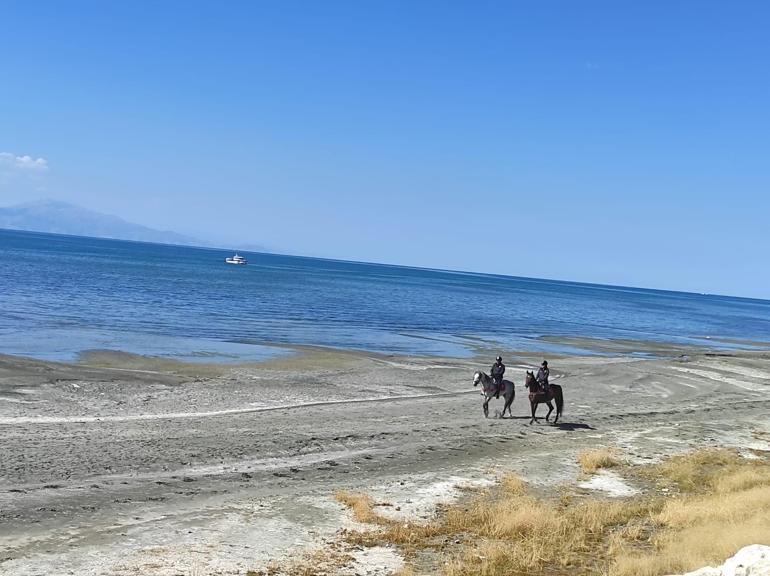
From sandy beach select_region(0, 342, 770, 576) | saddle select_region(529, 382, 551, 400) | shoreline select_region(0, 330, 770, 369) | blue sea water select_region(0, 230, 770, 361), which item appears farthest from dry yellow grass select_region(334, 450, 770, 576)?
blue sea water select_region(0, 230, 770, 361)

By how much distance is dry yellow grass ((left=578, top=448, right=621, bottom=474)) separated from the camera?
19875 mm

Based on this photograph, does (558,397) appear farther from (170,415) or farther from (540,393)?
(170,415)

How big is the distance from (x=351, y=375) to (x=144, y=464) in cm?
1943

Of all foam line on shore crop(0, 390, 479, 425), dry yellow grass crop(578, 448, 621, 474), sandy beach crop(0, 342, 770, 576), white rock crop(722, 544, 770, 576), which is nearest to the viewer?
white rock crop(722, 544, 770, 576)

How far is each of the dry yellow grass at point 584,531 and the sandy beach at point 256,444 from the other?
1.03m

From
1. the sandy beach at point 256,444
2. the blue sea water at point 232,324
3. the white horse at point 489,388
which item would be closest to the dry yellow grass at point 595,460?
the sandy beach at point 256,444

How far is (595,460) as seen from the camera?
20219 millimetres

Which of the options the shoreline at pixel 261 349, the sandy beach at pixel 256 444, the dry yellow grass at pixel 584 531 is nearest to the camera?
the dry yellow grass at pixel 584 531

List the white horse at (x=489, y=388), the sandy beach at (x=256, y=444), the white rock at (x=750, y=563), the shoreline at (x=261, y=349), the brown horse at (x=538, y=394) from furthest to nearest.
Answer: the shoreline at (x=261, y=349), the white horse at (x=489, y=388), the brown horse at (x=538, y=394), the sandy beach at (x=256, y=444), the white rock at (x=750, y=563)

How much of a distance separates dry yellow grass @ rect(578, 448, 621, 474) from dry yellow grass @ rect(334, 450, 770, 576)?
2.35 m

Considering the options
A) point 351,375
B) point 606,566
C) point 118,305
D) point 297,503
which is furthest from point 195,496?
point 118,305

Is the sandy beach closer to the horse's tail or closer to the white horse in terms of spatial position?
the horse's tail

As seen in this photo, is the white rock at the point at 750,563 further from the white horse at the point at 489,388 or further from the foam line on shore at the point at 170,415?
the foam line on shore at the point at 170,415

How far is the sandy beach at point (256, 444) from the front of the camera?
42.8 feet
